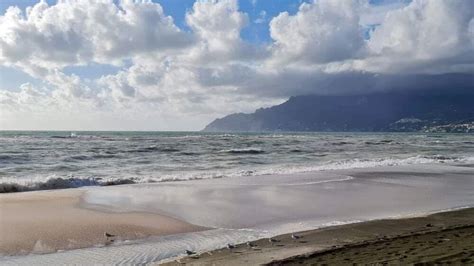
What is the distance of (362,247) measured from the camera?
8.22m

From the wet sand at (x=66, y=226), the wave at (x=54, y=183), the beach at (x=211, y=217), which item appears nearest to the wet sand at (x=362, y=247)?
the beach at (x=211, y=217)

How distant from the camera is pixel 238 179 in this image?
2241cm

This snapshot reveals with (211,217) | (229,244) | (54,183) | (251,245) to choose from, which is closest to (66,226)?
(211,217)

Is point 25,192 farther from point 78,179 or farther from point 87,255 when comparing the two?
point 87,255

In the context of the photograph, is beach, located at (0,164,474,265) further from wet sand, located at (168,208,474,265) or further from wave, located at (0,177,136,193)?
Answer: wave, located at (0,177,136,193)

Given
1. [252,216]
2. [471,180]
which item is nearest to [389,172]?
[471,180]

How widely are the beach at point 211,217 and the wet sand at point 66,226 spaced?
0.02 m

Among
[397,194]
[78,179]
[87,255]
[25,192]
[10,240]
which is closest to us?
[87,255]

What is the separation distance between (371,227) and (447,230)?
163cm

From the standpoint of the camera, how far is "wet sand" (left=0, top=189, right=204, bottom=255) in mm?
9438

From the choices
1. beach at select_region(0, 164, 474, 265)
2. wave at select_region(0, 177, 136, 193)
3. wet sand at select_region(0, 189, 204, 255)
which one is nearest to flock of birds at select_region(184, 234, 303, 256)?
beach at select_region(0, 164, 474, 265)

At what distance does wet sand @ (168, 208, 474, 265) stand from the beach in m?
0.06

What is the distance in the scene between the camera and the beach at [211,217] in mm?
8695

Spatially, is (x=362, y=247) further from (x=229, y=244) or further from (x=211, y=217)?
(x=211, y=217)
